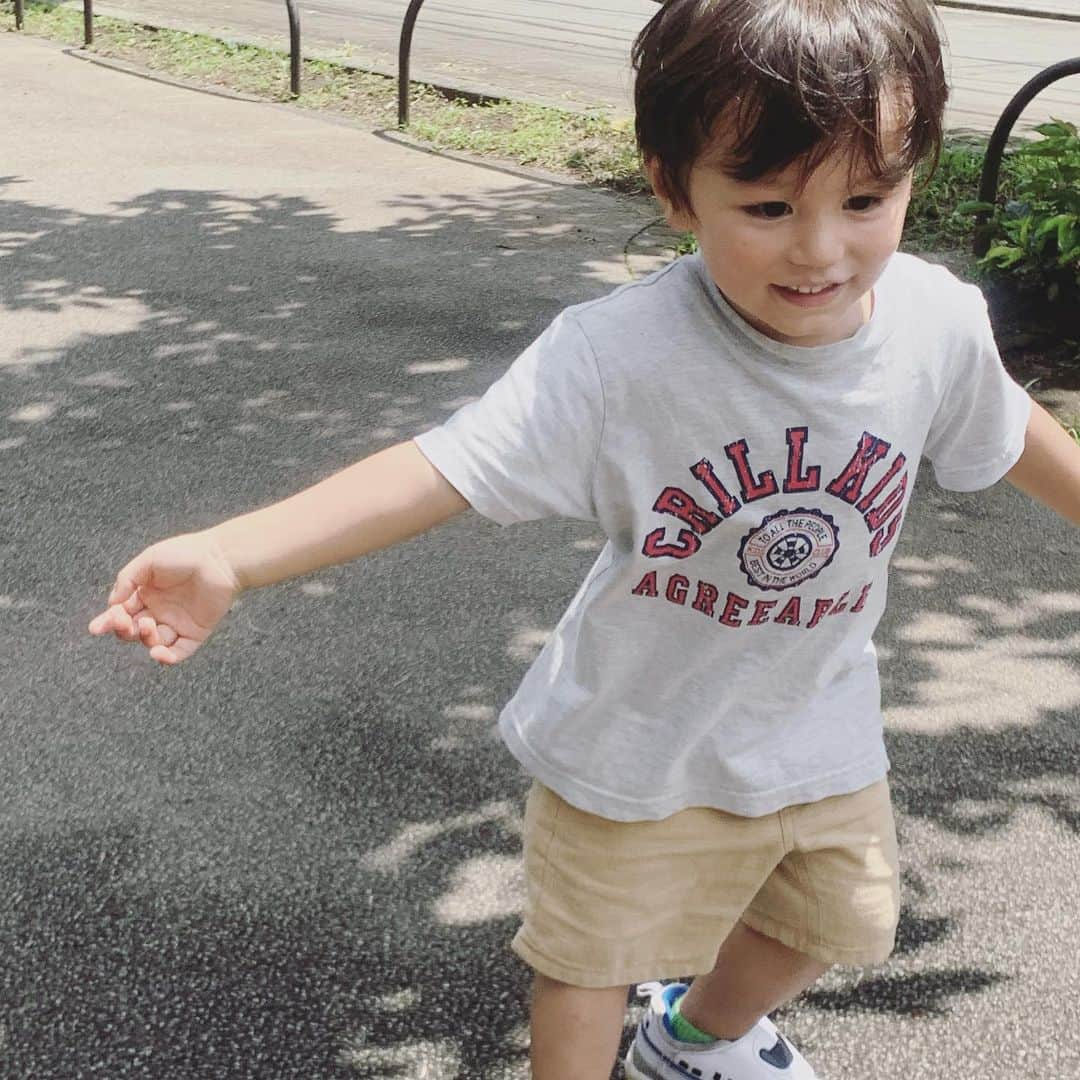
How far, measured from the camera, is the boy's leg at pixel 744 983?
210 cm

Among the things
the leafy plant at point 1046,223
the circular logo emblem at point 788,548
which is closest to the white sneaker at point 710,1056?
the circular logo emblem at point 788,548

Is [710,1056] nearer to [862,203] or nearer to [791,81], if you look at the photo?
[862,203]

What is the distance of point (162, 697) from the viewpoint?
3406 mm

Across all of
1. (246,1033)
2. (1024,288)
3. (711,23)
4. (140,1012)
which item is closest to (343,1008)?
(246,1033)

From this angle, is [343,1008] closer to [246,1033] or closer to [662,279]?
[246,1033]

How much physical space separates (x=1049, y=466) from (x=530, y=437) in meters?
0.77

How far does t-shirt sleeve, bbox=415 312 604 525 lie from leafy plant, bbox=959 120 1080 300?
4.14 metres

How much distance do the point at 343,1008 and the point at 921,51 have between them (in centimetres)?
175

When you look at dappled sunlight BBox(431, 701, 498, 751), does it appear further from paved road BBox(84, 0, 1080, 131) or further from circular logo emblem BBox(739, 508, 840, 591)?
paved road BBox(84, 0, 1080, 131)

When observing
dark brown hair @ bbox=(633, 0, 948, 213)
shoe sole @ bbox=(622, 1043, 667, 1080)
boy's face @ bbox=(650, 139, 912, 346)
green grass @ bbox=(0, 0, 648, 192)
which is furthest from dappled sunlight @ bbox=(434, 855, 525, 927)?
green grass @ bbox=(0, 0, 648, 192)

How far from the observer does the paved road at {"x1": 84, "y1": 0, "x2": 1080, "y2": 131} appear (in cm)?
1096

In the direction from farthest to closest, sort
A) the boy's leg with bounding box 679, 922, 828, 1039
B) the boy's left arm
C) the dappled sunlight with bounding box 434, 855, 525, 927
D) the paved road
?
1. the paved road
2. the dappled sunlight with bounding box 434, 855, 525, 927
3. the boy's leg with bounding box 679, 922, 828, 1039
4. the boy's left arm

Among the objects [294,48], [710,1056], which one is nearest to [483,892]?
[710,1056]

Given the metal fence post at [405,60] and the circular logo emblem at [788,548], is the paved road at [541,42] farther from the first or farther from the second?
the circular logo emblem at [788,548]
